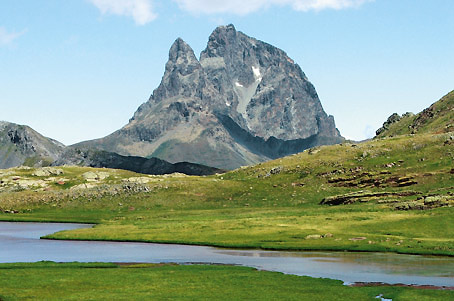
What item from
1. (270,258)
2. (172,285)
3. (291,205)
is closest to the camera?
(172,285)

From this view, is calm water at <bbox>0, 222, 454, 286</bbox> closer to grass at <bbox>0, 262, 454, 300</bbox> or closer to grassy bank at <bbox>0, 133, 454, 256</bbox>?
grassy bank at <bbox>0, 133, 454, 256</bbox>

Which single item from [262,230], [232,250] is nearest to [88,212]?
[262,230]

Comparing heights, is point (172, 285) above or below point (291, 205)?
below

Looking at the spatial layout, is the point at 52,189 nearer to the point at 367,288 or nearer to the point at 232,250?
the point at 232,250

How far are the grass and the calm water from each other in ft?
17.4

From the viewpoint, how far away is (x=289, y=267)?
63.7 m

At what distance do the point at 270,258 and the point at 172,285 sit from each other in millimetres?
22593

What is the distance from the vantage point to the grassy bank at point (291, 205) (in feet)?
288

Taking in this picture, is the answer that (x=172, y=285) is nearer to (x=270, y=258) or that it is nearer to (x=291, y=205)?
(x=270, y=258)

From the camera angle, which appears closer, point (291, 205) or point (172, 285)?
point (172, 285)

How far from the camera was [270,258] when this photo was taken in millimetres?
71500

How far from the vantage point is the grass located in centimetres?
4616

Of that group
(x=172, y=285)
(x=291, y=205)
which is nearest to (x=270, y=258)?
(x=172, y=285)

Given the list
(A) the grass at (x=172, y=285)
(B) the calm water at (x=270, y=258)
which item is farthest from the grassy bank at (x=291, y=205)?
(A) the grass at (x=172, y=285)
